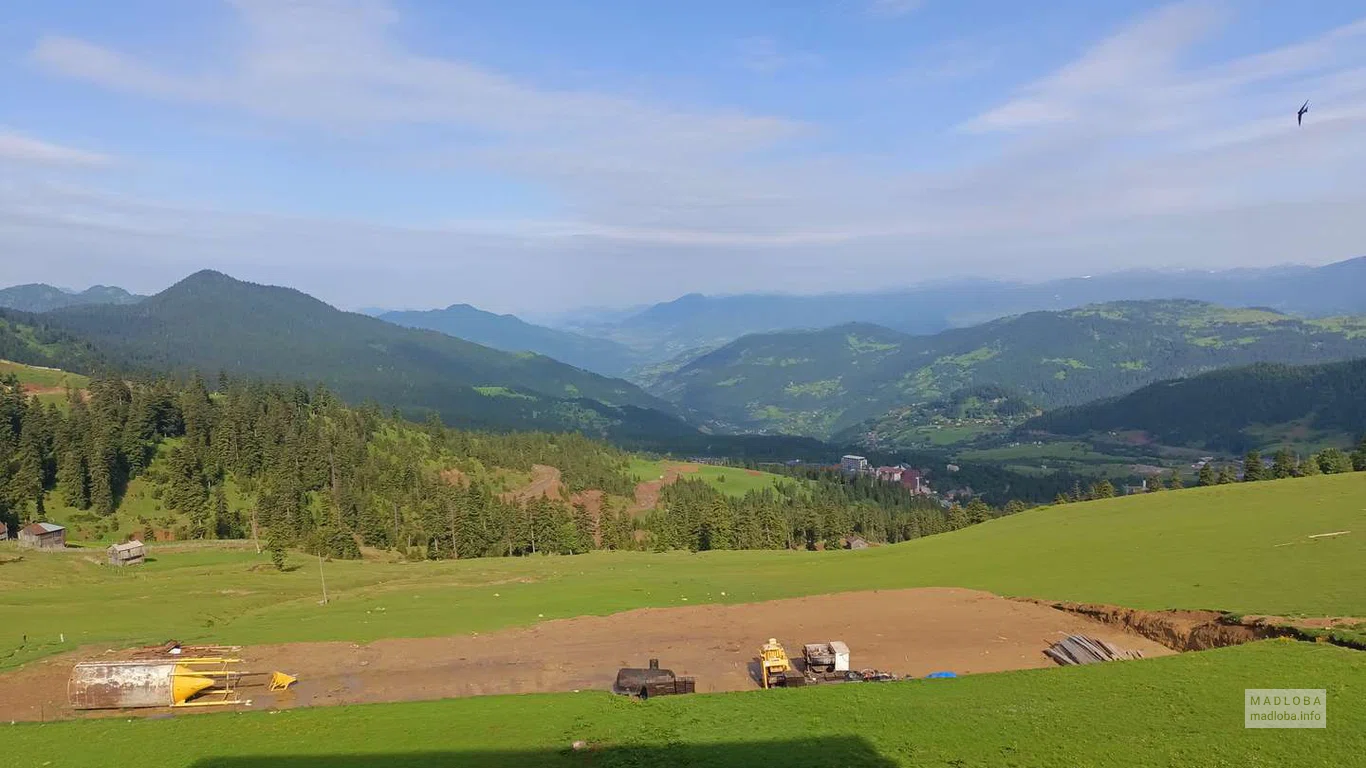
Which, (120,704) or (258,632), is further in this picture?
(258,632)

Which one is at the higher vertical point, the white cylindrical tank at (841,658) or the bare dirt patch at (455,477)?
the white cylindrical tank at (841,658)

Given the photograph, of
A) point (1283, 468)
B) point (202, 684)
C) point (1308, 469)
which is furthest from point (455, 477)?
point (1308, 469)

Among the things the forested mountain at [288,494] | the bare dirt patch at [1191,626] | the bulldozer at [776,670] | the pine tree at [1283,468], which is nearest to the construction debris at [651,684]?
the bulldozer at [776,670]

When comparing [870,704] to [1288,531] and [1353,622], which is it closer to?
[1353,622]

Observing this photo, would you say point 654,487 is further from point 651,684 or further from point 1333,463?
point 651,684

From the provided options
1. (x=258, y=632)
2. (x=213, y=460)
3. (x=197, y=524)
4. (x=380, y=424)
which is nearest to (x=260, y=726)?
(x=258, y=632)

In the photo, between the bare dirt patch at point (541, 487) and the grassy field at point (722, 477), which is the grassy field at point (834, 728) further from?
the grassy field at point (722, 477)
